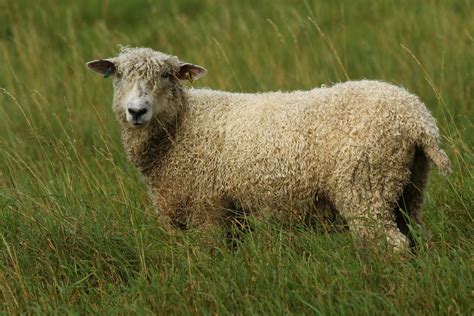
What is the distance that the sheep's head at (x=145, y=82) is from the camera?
16.2 ft

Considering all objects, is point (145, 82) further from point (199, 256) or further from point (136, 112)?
point (199, 256)

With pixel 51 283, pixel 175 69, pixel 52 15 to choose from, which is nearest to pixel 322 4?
pixel 52 15

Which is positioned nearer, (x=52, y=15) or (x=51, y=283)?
(x=51, y=283)

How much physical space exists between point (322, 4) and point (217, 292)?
6.86 m

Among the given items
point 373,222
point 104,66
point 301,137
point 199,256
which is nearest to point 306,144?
point 301,137

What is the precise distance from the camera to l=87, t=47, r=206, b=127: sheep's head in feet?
16.2

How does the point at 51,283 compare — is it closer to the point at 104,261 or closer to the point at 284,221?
the point at 104,261

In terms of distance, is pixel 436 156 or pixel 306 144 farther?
pixel 306 144

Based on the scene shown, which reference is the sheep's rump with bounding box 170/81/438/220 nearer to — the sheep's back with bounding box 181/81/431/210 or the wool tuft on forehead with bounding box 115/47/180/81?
the sheep's back with bounding box 181/81/431/210

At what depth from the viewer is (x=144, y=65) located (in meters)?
5.12

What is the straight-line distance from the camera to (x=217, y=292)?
3.96 metres

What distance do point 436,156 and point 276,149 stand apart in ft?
2.71

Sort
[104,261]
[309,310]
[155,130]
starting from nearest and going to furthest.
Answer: [309,310] → [104,261] → [155,130]

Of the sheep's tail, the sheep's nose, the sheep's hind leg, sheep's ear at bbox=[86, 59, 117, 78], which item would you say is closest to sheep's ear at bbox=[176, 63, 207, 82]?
sheep's ear at bbox=[86, 59, 117, 78]
